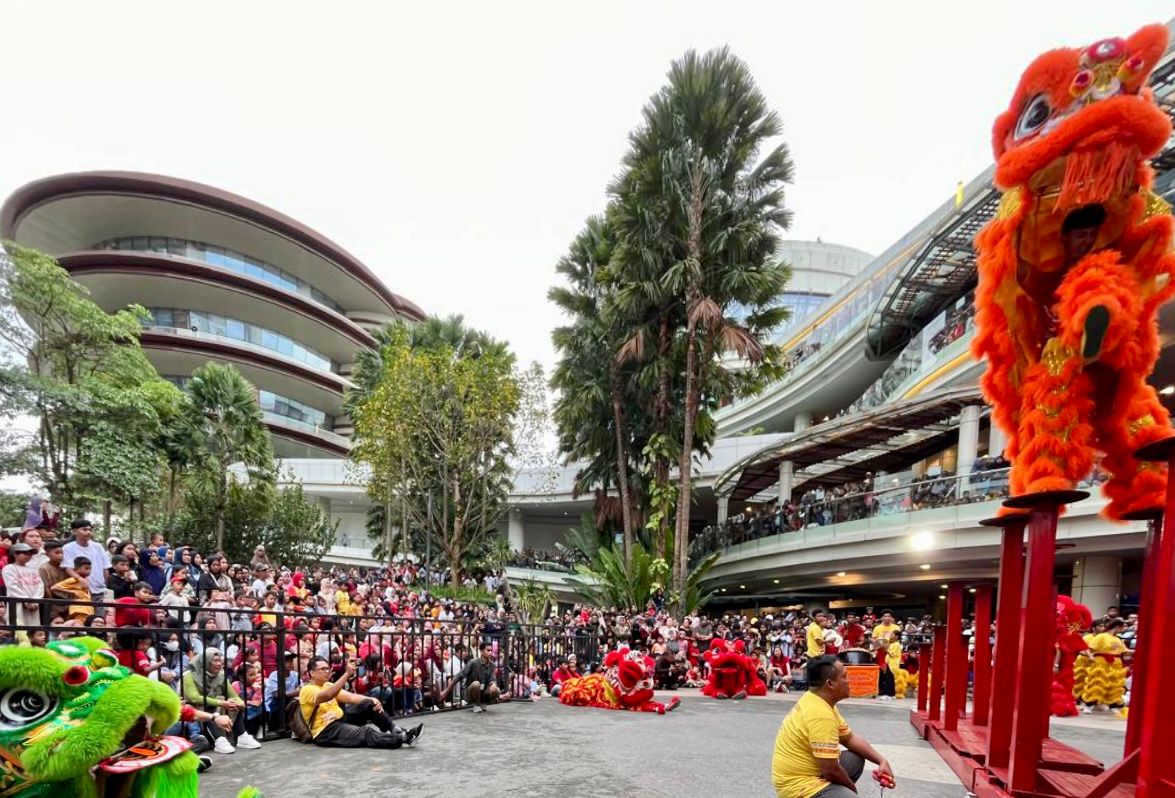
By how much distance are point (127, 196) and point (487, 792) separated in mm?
44184

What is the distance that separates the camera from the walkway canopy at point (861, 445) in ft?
56.8

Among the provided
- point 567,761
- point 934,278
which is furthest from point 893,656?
point 934,278

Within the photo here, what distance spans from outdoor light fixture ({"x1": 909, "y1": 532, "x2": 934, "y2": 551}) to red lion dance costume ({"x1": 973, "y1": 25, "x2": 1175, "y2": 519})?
12.1 m

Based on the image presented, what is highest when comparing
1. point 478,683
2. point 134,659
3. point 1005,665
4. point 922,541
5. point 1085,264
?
point 1085,264

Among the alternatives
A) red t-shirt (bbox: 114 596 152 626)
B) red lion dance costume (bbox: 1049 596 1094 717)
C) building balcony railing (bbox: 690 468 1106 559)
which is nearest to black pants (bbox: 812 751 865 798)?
red t-shirt (bbox: 114 596 152 626)

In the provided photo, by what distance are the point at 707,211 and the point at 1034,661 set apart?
49.7 feet

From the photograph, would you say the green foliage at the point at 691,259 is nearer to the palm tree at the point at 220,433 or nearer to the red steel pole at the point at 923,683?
the red steel pole at the point at 923,683

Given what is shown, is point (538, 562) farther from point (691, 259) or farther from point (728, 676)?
point (728, 676)

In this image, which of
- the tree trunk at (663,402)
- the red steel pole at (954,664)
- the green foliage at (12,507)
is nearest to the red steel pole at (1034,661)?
the red steel pole at (954,664)

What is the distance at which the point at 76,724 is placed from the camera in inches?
105

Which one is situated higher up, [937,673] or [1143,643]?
[1143,643]

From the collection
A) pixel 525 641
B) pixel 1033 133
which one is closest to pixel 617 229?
pixel 525 641

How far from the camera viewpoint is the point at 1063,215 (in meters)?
4.53

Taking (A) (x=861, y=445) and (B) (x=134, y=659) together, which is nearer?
(B) (x=134, y=659)
